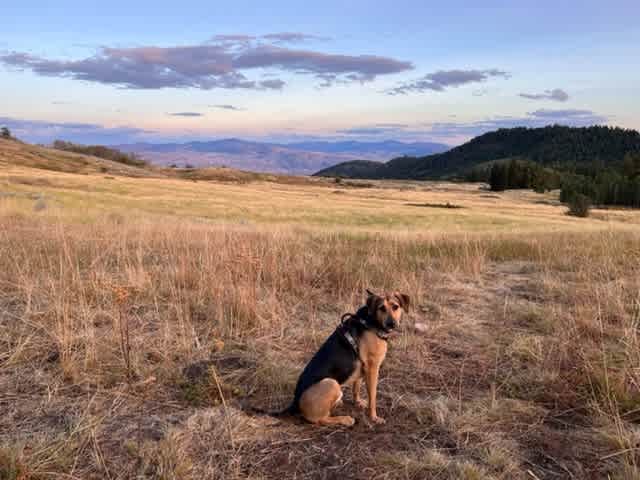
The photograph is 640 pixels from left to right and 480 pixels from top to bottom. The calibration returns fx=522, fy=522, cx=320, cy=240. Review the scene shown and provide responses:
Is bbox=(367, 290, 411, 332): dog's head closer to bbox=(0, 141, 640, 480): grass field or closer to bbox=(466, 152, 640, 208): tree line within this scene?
bbox=(0, 141, 640, 480): grass field

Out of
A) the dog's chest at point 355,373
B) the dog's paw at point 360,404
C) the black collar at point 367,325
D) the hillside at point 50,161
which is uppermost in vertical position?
the hillside at point 50,161

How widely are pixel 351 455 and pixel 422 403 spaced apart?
3.75 ft

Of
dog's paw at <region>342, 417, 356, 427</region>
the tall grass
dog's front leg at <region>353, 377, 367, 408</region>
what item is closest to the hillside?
the tall grass

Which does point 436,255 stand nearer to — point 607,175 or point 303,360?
point 303,360

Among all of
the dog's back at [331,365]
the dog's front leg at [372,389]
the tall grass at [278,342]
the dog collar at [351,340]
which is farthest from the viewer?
the dog collar at [351,340]

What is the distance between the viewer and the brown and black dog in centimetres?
457

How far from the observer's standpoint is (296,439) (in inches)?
174

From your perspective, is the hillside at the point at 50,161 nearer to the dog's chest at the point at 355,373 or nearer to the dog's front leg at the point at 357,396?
the dog's front leg at the point at 357,396

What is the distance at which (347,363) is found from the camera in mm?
4832

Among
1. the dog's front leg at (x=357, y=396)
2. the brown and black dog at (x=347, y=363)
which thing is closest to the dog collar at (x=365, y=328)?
the brown and black dog at (x=347, y=363)

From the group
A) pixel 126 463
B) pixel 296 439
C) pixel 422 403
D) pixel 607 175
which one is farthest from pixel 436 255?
pixel 607 175

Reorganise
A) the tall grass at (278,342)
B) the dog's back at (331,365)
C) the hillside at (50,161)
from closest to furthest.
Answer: the tall grass at (278,342)
the dog's back at (331,365)
the hillside at (50,161)

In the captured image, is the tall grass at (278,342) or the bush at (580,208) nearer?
the tall grass at (278,342)

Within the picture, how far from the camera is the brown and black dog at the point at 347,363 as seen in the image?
457cm
